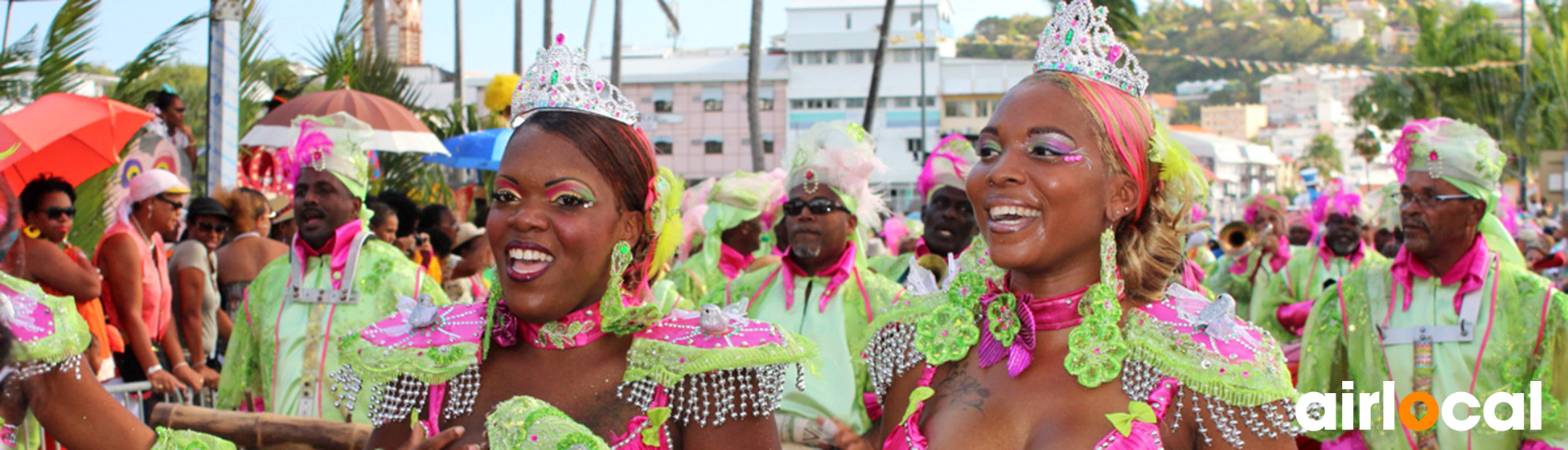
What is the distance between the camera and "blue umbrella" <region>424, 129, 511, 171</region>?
10.7 metres

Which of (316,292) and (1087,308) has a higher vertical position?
(1087,308)

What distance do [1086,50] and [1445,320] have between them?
329cm

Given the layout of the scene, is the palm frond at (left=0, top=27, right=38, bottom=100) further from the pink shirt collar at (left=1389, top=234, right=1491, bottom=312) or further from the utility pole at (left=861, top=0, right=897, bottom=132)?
the utility pole at (left=861, top=0, right=897, bottom=132)

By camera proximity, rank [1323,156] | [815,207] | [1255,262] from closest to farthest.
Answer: [815,207] < [1255,262] < [1323,156]

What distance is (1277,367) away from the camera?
2381 mm

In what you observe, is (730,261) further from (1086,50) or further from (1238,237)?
(1086,50)

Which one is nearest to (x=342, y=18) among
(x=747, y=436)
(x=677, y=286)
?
(x=677, y=286)

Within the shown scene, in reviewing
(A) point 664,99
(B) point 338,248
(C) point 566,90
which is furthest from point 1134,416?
(A) point 664,99

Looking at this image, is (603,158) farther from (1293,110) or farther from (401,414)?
(1293,110)

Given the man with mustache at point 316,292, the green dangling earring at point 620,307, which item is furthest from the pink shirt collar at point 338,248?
the green dangling earring at point 620,307

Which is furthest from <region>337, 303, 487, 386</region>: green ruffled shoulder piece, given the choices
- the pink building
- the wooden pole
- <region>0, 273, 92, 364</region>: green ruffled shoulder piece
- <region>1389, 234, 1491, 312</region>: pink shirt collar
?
the pink building

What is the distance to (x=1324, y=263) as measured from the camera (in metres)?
9.42

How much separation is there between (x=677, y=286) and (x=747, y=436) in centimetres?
522

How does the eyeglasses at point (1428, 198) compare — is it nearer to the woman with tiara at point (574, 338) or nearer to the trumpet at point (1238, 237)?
the woman with tiara at point (574, 338)
